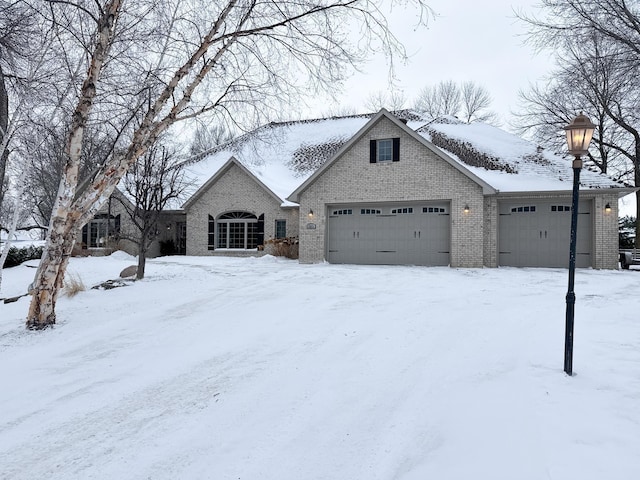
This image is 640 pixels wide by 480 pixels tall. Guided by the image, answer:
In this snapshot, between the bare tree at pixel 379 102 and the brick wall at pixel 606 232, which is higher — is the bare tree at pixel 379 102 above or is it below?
above

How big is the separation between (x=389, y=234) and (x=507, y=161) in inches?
235

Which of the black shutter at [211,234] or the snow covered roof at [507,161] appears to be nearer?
the snow covered roof at [507,161]

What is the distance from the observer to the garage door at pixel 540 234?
48.2 feet

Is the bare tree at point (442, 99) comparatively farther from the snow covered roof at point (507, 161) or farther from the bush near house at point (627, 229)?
the snow covered roof at point (507, 161)

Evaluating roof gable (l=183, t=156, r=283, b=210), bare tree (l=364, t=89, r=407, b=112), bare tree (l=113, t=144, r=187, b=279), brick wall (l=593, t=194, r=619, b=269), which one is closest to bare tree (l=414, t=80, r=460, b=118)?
bare tree (l=364, t=89, r=407, b=112)

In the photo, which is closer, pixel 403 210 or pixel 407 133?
pixel 407 133

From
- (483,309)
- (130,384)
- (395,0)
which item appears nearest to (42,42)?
(395,0)

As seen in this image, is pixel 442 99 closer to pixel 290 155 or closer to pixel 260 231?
pixel 290 155

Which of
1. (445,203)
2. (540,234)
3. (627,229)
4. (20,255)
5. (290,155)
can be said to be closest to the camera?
(540,234)

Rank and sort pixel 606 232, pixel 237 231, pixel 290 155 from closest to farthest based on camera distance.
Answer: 1. pixel 606 232
2. pixel 237 231
3. pixel 290 155

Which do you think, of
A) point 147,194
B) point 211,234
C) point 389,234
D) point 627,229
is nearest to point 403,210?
point 389,234

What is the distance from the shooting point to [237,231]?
A: 21219 mm

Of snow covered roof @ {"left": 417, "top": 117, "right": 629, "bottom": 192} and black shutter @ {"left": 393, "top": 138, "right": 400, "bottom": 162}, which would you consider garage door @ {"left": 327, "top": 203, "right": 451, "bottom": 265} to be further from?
snow covered roof @ {"left": 417, "top": 117, "right": 629, "bottom": 192}

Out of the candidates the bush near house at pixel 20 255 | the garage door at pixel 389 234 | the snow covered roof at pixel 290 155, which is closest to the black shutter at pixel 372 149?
the garage door at pixel 389 234
